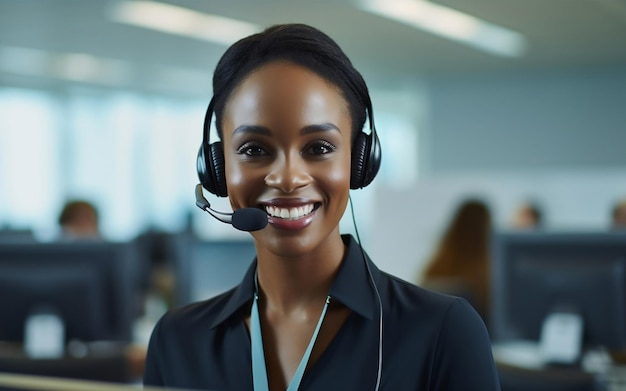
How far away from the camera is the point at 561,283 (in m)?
2.52

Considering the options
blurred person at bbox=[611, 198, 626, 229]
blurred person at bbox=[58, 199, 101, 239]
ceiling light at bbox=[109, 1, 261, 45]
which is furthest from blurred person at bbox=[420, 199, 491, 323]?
ceiling light at bbox=[109, 1, 261, 45]

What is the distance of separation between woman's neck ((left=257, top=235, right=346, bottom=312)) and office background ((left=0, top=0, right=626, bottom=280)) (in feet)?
14.2

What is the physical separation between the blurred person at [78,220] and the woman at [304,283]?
11.6 ft

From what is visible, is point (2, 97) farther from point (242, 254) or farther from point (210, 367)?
point (210, 367)

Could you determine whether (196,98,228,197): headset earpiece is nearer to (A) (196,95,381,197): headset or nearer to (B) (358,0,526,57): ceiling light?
(A) (196,95,381,197): headset

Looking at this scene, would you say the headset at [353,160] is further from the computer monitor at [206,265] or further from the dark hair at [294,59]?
the computer monitor at [206,265]

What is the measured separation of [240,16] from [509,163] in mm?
3716

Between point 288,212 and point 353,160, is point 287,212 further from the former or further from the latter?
point 353,160

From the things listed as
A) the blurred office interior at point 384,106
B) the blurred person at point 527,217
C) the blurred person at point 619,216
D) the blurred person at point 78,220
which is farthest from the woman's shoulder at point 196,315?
the blurred person at point 527,217

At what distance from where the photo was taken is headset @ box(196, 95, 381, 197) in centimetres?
91

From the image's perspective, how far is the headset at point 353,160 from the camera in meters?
0.91

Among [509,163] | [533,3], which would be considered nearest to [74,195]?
[509,163]

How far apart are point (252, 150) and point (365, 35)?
5430mm

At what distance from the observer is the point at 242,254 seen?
9.77ft
